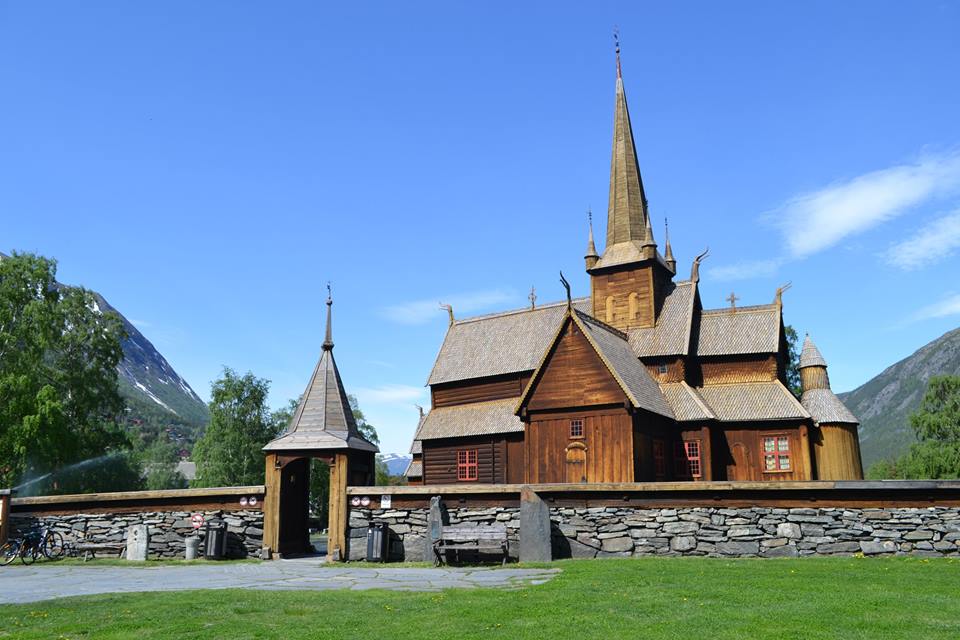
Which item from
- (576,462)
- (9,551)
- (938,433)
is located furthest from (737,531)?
(938,433)

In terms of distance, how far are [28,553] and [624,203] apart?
105ft

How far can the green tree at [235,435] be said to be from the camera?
60.7 m

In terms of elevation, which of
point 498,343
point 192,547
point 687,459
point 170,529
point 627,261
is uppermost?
point 627,261

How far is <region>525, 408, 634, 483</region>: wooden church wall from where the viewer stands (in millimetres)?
29000

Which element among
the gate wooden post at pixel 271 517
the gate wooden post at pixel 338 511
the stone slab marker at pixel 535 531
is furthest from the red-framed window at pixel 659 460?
the gate wooden post at pixel 271 517

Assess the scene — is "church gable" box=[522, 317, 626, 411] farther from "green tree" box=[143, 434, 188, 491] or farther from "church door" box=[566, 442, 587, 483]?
"green tree" box=[143, 434, 188, 491]

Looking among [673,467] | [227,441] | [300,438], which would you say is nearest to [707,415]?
[673,467]

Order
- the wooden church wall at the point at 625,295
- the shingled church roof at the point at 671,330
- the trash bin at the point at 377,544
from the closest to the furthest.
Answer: the trash bin at the point at 377,544
the shingled church roof at the point at 671,330
the wooden church wall at the point at 625,295

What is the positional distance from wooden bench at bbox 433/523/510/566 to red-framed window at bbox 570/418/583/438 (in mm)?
9954

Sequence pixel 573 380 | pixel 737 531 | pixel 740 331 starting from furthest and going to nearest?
pixel 740 331 → pixel 573 380 → pixel 737 531

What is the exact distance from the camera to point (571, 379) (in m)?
30.5

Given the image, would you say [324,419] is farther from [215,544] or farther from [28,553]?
[28,553]

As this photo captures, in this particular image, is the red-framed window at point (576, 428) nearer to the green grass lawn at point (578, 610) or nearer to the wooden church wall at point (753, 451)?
the wooden church wall at point (753, 451)

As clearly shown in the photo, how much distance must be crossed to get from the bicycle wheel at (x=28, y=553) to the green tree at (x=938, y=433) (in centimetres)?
5404
